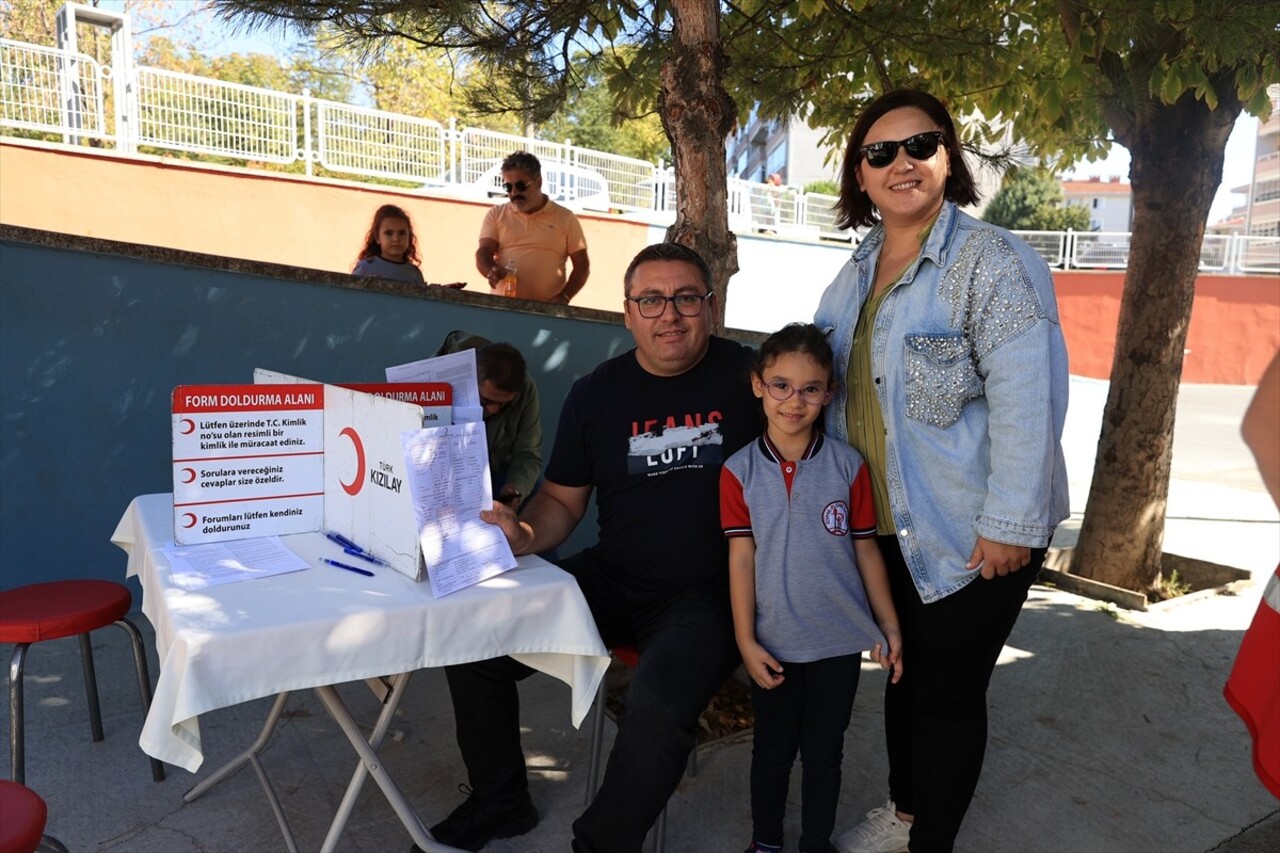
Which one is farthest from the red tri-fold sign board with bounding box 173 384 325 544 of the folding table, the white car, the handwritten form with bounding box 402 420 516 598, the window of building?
the window of building

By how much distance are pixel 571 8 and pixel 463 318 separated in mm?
1480

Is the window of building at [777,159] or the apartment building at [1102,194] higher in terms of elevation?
the apartment building at [1102,194]

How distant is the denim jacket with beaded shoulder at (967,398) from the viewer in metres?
2.08

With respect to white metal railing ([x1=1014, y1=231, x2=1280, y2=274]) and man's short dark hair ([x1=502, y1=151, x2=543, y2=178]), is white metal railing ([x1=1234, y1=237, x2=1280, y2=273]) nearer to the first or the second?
white metal railing ([x1=1014, y1=231, x2=1280, y2=274])

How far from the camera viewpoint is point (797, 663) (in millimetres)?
2402

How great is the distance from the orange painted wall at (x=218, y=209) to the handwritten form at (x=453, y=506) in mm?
8824

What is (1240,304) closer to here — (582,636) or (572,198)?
(572,198)

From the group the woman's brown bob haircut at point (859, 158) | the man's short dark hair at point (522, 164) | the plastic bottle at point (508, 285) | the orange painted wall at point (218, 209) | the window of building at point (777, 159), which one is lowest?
the plastic bottle at point (508, 285)

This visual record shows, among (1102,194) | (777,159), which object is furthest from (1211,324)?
(1102,194)

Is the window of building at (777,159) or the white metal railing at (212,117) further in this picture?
the window of building at (777,159)

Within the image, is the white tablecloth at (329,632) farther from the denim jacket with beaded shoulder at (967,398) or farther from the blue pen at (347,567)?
the denim jacket with beaded shoulder at (967,398)

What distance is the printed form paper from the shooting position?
2.15 meters

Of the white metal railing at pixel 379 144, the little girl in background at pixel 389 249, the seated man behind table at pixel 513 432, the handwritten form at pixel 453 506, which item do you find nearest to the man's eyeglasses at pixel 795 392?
the handwritten form at pixel 453 506

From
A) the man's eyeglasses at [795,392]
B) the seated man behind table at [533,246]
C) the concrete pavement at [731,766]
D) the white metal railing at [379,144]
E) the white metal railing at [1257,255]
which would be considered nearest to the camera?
the man's eyeglasses at [795,392]
